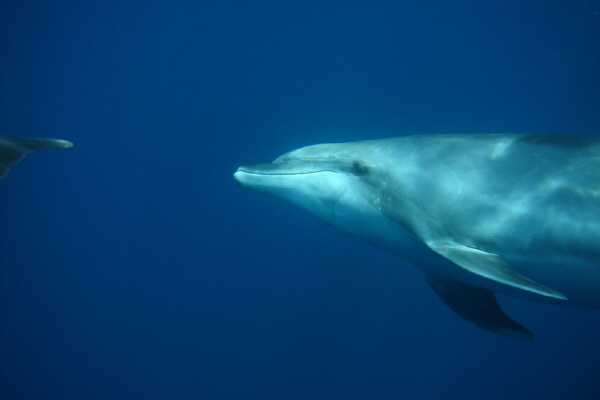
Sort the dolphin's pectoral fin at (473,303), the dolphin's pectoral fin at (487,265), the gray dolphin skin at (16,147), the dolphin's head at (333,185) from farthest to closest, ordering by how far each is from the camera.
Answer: the dolphin's pectoral fin at (473,303)
the dolphin's head at (333,185)
the dolphin's pectoral fin at (487,265)
the gray dolphin skin at (16,147)

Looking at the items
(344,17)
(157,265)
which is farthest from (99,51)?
(344,17)

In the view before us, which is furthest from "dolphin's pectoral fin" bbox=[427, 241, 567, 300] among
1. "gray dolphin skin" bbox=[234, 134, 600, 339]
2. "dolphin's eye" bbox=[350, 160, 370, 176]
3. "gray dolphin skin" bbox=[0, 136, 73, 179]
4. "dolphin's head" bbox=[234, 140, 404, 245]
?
"gray dolphin skin" bbox=[0, 136, 73, 179]

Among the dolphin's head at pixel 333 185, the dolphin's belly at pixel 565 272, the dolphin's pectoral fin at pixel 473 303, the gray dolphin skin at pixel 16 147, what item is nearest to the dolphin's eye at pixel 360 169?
the dolphin's head at pixel 333 185

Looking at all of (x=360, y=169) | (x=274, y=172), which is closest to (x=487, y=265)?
(x=360, y=169)

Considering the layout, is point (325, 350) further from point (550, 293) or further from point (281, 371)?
point (550, 293)

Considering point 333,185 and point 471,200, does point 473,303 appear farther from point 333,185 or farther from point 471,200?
point 333,185

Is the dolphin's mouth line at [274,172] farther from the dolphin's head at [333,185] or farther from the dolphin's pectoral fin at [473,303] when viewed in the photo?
the dolphin's pectoral fin at [473,303]

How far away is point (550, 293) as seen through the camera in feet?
12.3

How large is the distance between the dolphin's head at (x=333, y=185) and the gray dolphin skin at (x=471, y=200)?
12mm

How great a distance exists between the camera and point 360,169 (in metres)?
5.18

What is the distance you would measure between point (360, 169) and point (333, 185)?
0.39m

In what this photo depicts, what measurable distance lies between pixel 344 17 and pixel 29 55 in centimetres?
1303

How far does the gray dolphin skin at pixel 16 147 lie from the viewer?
3.71 meters

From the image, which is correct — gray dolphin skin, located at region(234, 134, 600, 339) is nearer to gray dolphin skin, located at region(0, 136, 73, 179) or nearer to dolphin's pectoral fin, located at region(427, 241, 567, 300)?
dolphin's pectoral fin, located at region(427, 241, 567, 300)
